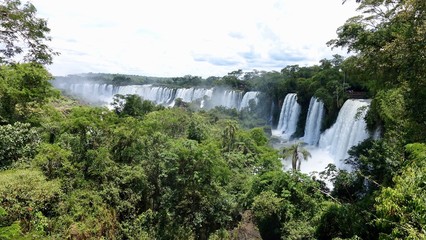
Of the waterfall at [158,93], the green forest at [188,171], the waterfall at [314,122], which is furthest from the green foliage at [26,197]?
the waterfall at [158,93]

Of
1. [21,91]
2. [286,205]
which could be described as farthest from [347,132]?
[21,91]

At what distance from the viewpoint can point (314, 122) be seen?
35.8 metres

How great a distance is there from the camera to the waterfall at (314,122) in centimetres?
3488


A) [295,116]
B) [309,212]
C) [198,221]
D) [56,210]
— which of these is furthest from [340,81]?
[56,210]

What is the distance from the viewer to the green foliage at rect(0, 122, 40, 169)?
12.9 m

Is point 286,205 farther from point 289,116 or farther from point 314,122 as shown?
point 289,116

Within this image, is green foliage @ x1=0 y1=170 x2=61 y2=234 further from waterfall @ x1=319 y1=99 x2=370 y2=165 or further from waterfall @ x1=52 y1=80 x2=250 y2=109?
waterfall @ x1=52 y1=80 x2=250 y2=109

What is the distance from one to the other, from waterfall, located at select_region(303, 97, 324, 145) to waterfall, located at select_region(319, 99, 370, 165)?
13.5 ft

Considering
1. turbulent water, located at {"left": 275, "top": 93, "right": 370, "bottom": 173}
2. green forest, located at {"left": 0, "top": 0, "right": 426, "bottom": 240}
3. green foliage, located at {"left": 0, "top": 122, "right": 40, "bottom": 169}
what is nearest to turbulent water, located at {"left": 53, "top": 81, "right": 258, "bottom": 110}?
turbulent water, located at {"left": 275, "top": 93, "right": 370, "bottom": 173}

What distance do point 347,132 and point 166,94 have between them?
184ft

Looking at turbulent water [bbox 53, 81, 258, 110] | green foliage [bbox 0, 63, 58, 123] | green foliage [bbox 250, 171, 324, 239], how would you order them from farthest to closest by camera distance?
turbulent water [bbox 53, 81, 258, 110] < green foliage [bbox 0, 63, 58, 123] < green foliage [bbox 250, 171, 324, 239]

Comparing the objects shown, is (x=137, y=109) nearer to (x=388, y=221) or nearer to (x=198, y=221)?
(x=198, y=221)

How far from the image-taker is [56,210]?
11.7m

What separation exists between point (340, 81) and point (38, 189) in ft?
120
